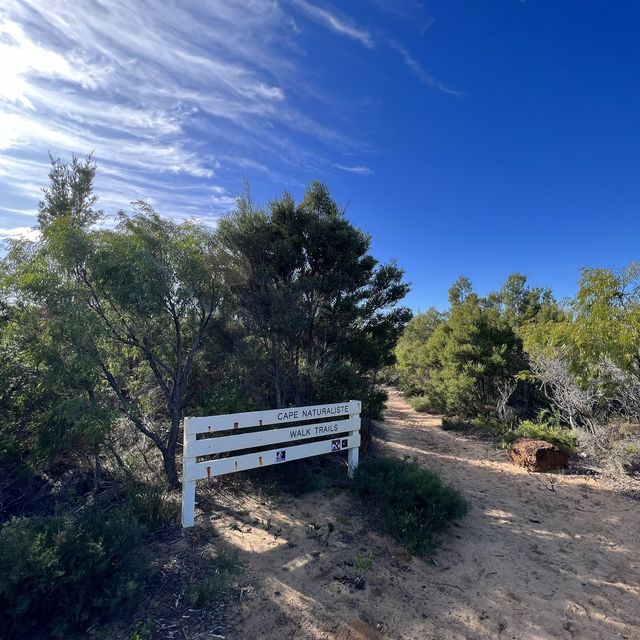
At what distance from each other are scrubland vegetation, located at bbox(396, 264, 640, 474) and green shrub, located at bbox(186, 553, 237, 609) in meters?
5.72

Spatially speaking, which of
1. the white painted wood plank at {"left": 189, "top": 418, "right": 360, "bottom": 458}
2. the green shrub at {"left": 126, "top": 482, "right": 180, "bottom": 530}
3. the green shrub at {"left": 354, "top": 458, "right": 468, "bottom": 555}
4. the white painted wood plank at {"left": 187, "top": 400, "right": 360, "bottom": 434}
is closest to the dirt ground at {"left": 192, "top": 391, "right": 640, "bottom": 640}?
the green shrub at {"left": 354, "top": 458, "right": 468, "bottom": 555}

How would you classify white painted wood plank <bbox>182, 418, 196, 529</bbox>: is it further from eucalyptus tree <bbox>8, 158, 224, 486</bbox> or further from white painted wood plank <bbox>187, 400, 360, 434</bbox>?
eucalyptus tree <bbox>8, 158, 224, 486</bbox>

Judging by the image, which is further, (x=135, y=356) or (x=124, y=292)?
(x=135, y=356)

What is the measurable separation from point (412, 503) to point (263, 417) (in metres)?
2.22

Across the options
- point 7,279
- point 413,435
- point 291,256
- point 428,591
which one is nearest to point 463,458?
point 413,435

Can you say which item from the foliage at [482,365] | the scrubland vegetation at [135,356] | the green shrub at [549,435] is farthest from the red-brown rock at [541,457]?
the scrubland vegetation at [135,356]

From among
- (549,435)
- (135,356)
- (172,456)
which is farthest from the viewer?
(549,435)

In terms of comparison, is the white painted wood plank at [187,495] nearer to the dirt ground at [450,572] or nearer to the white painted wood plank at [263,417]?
the white painted wood plank at [263,417]

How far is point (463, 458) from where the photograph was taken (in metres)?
8.26

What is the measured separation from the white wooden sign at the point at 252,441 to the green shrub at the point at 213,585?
76cm

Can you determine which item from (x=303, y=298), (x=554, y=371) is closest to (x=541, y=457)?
(x=554, y=371)

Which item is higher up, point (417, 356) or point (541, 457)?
point (417, 356)

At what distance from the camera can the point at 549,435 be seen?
8148 mm

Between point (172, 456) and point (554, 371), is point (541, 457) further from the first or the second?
point (172, 456)
